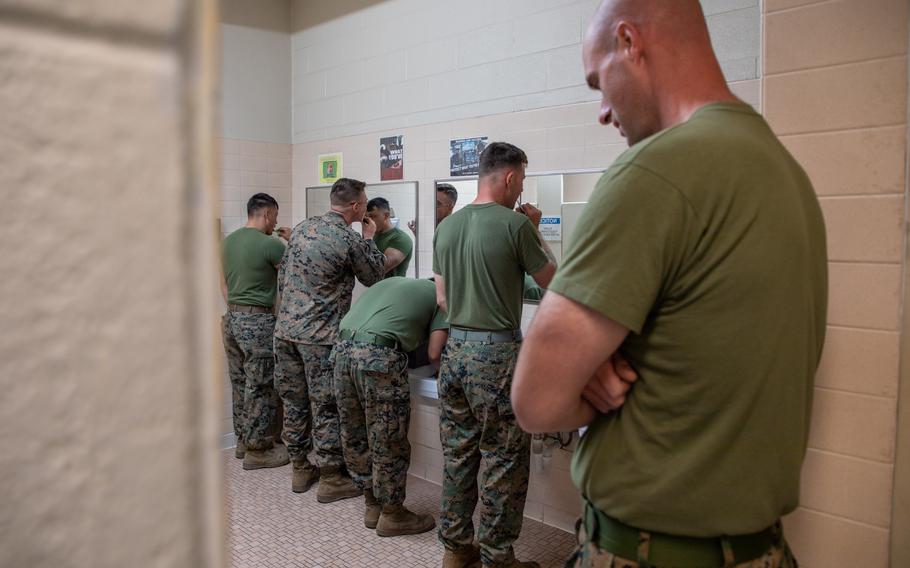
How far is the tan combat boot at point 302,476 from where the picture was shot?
150 inches

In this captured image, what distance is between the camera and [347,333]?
3.29 metres

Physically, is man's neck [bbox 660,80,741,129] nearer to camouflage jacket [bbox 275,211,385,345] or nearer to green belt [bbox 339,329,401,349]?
green belt [bbox 339,329,401,349]

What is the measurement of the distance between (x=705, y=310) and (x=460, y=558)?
7.33 feet

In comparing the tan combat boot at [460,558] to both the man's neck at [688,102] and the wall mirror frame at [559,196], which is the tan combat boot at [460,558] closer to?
the wall mirror frame at [559,196]

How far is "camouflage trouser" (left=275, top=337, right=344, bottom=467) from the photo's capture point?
3.67 meters

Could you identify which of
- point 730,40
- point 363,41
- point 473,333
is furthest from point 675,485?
point 363,41

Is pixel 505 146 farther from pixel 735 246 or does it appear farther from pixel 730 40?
pixel 735 246

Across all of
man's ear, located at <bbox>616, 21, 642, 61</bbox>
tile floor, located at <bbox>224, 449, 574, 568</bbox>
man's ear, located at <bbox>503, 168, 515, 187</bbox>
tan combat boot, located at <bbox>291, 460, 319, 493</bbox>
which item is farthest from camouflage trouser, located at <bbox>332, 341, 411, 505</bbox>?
man's ear, located at <bbox>616, 21, 642, 61</bbox>

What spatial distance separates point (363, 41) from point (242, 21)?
0.96m

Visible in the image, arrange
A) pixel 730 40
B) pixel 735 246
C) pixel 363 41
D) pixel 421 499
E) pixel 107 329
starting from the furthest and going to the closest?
pixel 363 41
pixel 421 499
pixel 730 40
pixel 735 246
pixel 107 329

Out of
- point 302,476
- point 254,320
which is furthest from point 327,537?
point 254,320

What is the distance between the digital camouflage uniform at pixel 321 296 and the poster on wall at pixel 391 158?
61cm

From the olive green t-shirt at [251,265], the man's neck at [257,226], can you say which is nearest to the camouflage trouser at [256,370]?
the olive green t-shirt at [251,265]

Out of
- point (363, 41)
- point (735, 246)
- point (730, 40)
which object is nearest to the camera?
point (735, 246)
